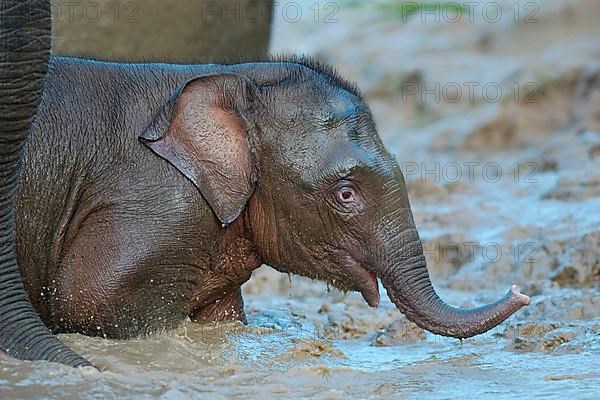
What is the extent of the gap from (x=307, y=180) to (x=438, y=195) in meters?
4.13

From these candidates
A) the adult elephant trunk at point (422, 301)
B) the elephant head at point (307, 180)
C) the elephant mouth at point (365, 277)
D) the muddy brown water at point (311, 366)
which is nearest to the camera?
the muddy brown water at point (311, 366)

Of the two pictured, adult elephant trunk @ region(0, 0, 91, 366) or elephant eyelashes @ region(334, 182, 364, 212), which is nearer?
adult elephant trunk @ region(0, 0, 91, 366)

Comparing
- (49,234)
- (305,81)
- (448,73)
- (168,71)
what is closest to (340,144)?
(305,81)

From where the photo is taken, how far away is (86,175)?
6133 millimetres

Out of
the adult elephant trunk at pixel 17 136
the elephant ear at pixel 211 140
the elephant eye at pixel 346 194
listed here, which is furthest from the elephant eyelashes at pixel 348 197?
the adult elephant trunk at pixel 17 136

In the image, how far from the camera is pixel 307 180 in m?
6.20

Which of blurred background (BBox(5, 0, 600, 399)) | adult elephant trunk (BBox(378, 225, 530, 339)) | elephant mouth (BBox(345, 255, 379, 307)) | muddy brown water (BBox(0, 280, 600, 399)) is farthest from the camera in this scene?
elephant mouth (BBox(345, 255, 379, 307))

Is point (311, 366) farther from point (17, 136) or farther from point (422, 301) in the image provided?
point (17, 136)

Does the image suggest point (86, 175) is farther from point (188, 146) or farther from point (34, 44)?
point (34, 44)

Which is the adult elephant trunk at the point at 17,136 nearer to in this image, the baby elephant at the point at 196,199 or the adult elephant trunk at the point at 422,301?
the baby elephant at the point at 196,199

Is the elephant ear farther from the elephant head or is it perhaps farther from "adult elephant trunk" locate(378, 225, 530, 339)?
"adult elephant trunk" locate(378, 225, 530, 339)

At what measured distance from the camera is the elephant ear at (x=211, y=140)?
20.4ft

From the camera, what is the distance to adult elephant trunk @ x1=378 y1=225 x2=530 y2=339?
605cm

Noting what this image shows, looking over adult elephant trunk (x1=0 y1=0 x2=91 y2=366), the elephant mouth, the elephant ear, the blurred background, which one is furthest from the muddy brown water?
the elephant ear
